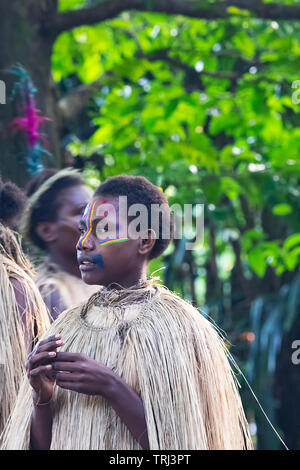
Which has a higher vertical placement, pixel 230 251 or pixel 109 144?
pixel 109 144

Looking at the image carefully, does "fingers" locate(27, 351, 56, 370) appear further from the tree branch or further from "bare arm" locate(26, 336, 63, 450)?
the tree branch

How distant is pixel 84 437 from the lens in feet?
7.73

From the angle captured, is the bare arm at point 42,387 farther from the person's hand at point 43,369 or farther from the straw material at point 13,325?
the straw material at point 13,325

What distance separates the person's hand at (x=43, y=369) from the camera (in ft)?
7.53

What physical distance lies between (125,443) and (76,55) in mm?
4461

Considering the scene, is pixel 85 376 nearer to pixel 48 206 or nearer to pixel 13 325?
pixel 13 325

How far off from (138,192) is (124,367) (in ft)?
2.03

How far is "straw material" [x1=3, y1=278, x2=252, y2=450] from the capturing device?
233cm

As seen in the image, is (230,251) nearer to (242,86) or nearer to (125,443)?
(242,86)

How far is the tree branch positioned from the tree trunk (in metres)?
0.11

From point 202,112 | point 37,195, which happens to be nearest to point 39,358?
point 37,195

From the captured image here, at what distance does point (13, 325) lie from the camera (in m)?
2.92

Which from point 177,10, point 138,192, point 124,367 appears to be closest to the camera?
point 124,367
